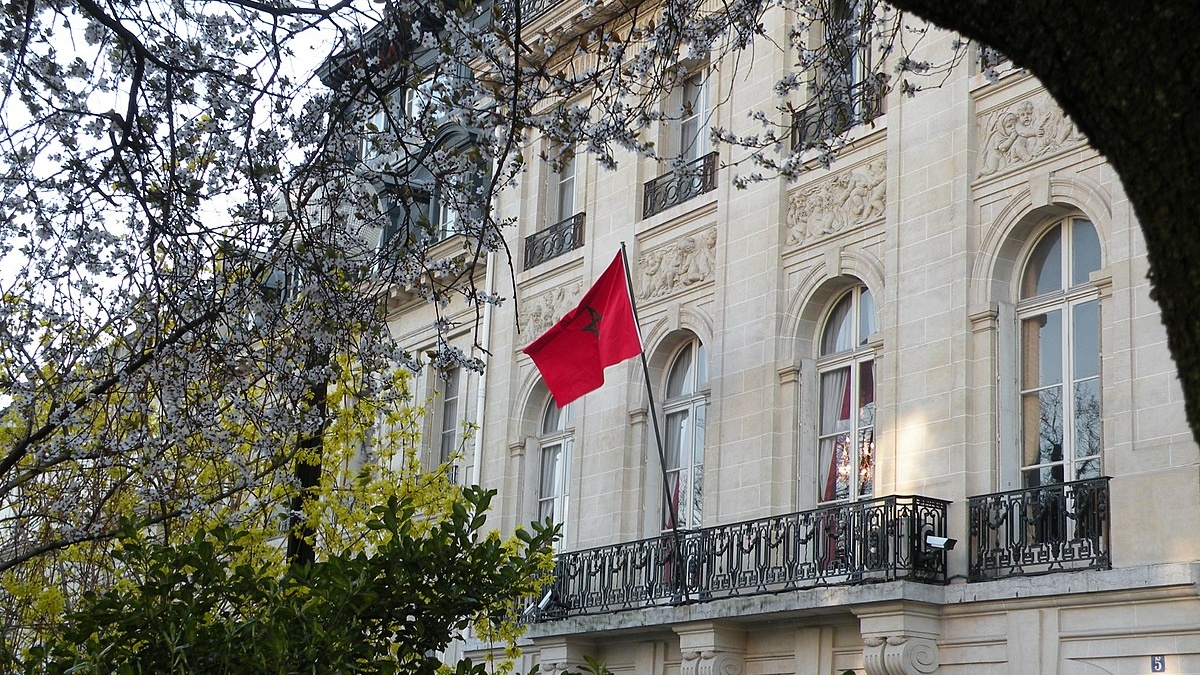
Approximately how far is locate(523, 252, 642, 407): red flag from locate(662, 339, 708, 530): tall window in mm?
1640

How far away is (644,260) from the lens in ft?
72.9

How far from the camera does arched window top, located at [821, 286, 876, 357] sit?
1847 centimetres

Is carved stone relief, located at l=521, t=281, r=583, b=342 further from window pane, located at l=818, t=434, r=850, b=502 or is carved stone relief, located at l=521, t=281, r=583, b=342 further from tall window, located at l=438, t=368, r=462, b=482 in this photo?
window pane, located at l=818, t=434, r=850, b=502

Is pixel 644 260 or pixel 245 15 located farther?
pixel 644 260

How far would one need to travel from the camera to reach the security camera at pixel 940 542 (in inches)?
624

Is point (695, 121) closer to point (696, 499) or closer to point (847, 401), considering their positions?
point (696, 499)

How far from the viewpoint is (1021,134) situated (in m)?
16.3

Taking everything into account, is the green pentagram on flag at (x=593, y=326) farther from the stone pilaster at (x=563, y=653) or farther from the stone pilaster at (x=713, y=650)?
the stone pilaster at (x=563, y=653)

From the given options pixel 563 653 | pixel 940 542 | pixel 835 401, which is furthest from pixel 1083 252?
pixel 563 653

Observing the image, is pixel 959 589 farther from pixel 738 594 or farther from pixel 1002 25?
pixel 1002 25

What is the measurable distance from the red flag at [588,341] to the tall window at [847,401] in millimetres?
2475

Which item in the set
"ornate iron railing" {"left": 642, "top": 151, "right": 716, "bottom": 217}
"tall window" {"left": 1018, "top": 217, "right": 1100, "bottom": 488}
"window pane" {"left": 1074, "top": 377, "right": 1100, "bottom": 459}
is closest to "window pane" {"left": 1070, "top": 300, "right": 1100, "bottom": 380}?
"tall window" {"left": 1018, "top": 217, "right": 1100, "bottom": 488}

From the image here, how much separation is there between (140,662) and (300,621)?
28.0 inches

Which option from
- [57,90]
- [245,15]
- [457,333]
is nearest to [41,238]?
[57,90]
